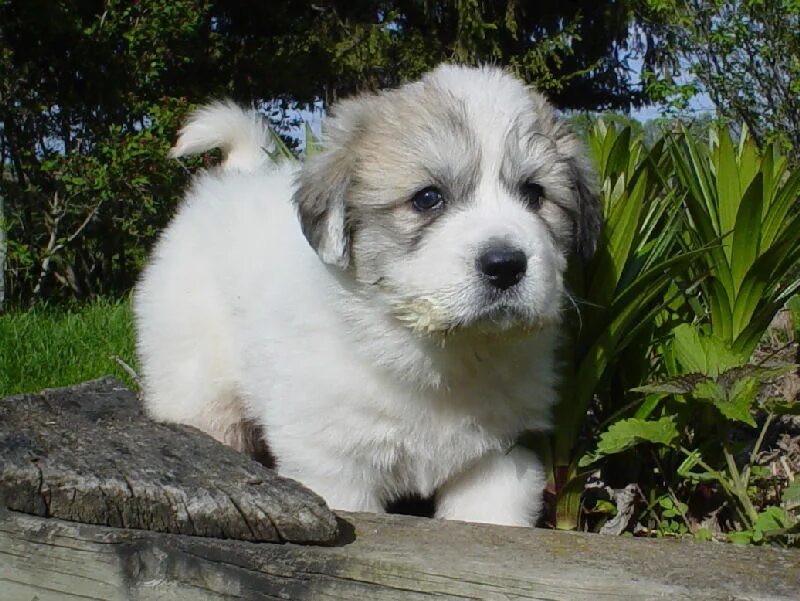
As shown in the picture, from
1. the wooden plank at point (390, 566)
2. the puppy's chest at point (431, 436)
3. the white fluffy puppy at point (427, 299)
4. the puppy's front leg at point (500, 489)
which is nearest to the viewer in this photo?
the wooden plank at point (390, 566)

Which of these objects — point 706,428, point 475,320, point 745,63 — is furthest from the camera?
point 745,63

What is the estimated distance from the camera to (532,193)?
255 cm

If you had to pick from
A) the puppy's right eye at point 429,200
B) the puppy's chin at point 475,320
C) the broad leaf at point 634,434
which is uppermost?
the puppy's right eye at point 429,200

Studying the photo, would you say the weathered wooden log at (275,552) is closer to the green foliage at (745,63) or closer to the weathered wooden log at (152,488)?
the weathered wooden log at (152,488)

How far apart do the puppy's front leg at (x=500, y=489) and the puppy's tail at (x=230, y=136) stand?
1.75m

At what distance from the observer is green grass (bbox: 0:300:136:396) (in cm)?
465

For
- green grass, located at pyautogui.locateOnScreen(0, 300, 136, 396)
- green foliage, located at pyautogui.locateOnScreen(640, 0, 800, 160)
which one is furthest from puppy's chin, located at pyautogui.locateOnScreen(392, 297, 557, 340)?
green foliage, located at pyautogui.locateOnScreen(640, 0, 800, 160)

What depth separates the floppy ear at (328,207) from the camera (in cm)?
253

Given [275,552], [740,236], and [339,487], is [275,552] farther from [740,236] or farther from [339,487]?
[740,236]

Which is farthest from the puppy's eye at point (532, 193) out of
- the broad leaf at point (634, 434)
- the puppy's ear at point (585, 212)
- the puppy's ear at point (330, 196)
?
the broad leaf at point (634, 434)

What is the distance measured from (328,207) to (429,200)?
0.30m

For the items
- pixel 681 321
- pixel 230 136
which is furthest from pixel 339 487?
pixel 230 136

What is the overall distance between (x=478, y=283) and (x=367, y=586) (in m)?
0.74

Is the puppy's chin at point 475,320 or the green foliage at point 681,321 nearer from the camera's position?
the puppy's chin at point 475,320
